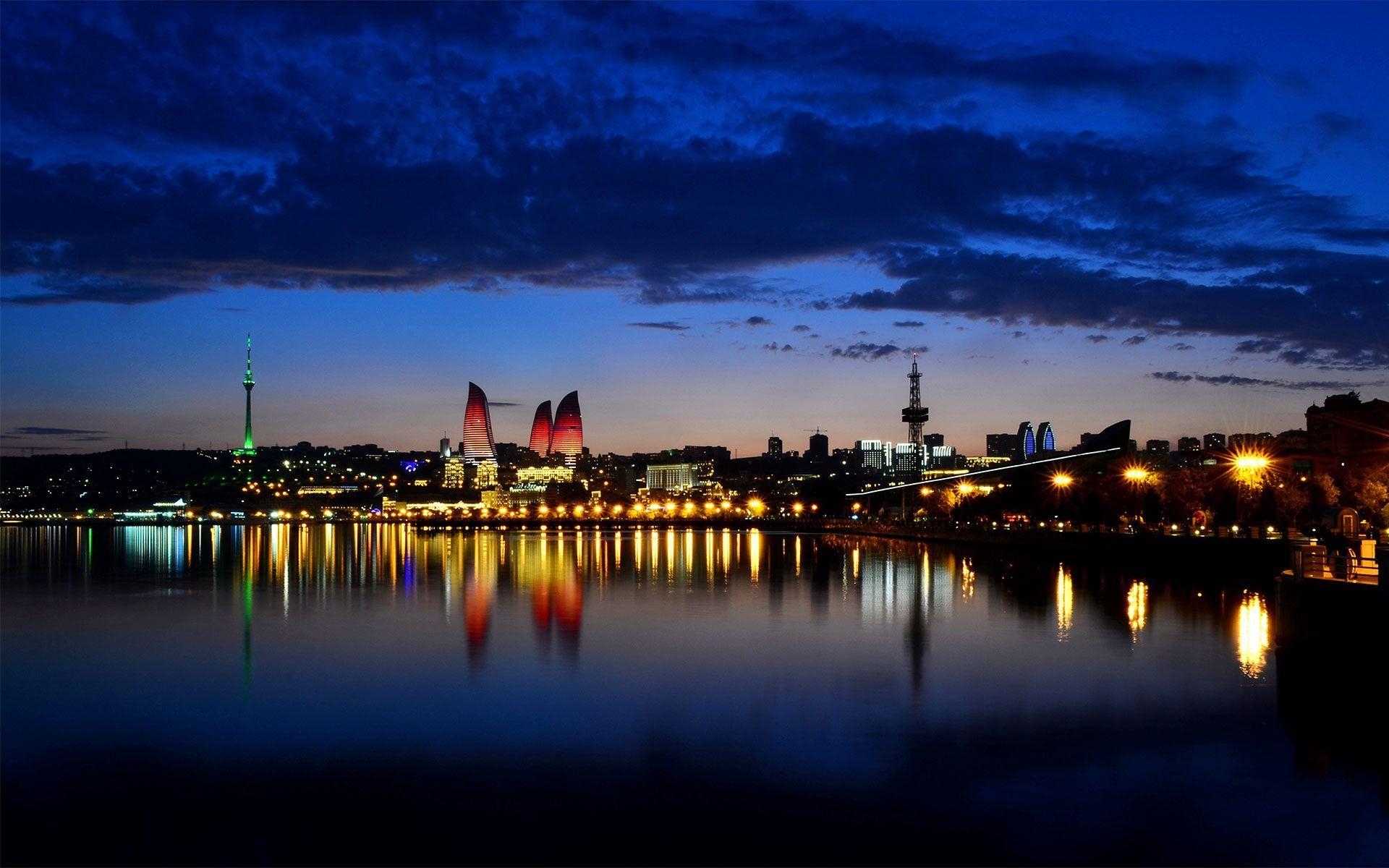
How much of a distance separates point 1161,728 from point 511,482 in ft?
571

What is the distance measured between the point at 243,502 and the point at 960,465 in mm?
98409

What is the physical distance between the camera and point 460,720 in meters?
12.7

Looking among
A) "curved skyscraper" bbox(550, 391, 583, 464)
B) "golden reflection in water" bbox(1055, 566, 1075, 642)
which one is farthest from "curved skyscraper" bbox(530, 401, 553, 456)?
"golden reflection in water" bbox(1055, 566, 1075, 642)

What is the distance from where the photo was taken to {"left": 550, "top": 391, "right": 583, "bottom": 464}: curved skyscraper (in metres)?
196

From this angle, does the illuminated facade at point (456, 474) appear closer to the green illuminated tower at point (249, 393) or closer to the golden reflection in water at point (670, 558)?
the green illuminated tower at point (249, 393)

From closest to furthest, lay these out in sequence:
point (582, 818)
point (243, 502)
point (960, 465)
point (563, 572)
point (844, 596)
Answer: point (582, 818)
point (844, 596)
point (563, 572)
point (243, 502)
point (960, 465)

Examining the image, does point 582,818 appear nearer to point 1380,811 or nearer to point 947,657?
point 1380,811

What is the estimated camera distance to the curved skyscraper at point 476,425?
18950 cm

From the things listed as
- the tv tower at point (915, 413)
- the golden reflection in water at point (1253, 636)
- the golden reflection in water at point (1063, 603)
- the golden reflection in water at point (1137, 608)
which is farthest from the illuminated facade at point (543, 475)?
A: the golden reflection in water at point (1253, 636)

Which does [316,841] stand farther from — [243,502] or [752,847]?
[243,502]

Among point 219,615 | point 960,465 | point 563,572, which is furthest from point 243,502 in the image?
point 219,615

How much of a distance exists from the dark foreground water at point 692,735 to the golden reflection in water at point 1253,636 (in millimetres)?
131

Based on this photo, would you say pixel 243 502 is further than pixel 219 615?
Yes

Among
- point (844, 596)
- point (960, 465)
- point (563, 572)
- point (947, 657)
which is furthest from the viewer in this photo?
point (960, 465)
